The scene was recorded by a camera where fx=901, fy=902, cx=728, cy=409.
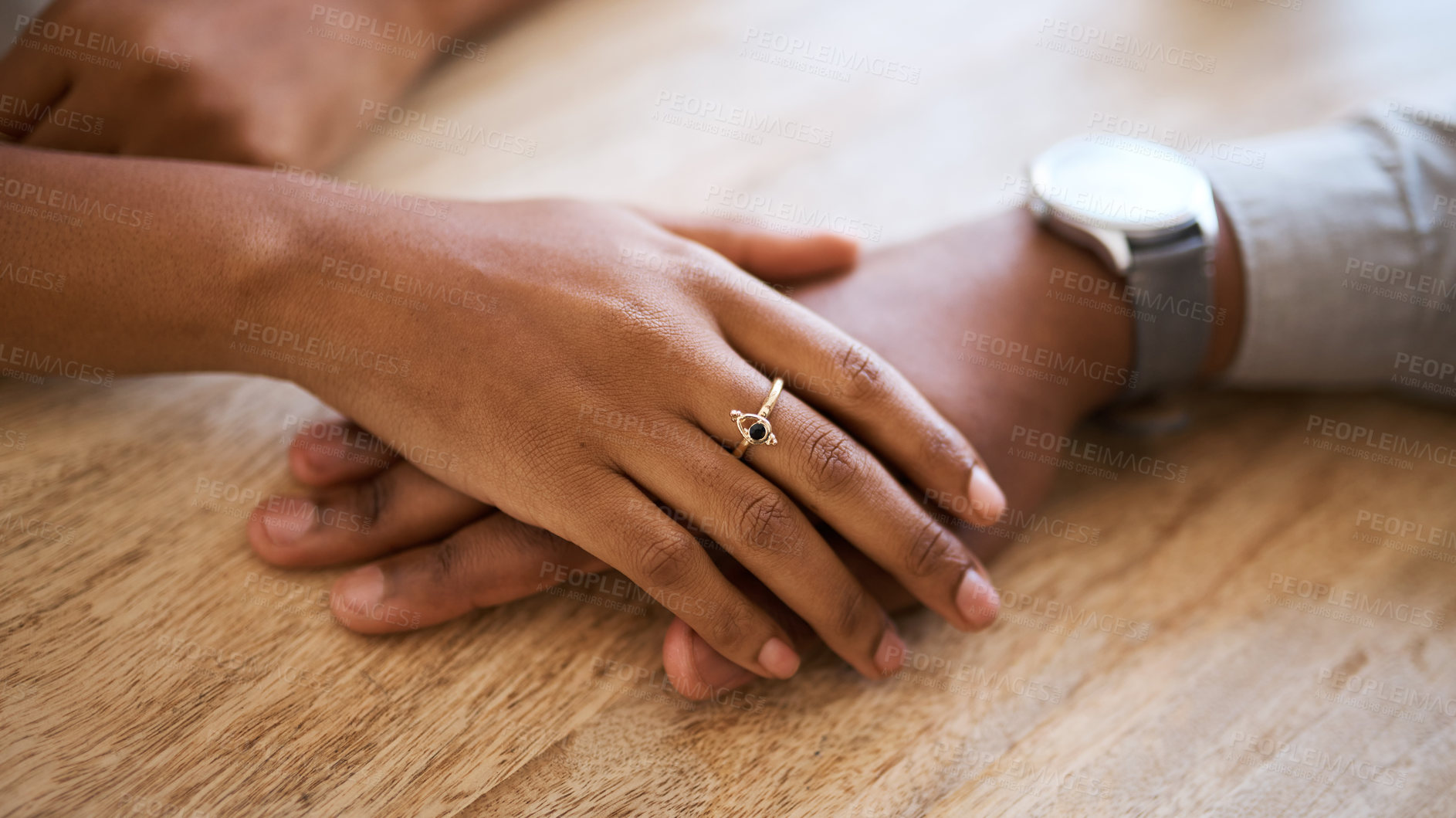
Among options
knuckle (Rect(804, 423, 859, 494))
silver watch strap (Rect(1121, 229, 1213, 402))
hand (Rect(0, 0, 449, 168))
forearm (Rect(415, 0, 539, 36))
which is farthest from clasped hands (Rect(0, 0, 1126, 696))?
forearm (Rect(415, 0, 539, 36))

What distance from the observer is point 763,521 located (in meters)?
0.70

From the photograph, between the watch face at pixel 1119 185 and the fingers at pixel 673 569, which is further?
the watch face at pixel 1119 185

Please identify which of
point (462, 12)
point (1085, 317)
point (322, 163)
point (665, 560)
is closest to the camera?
point (665, 560)

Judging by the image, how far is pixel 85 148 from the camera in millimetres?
962

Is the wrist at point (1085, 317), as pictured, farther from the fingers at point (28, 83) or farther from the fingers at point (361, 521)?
the fingers at point (28, 83)

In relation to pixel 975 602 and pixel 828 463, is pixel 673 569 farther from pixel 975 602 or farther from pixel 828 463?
pixel 975 602

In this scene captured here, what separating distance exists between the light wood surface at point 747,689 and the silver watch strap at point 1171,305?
0.32 ft

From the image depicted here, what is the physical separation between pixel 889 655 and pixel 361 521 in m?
0.47

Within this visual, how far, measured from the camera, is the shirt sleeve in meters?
0.87

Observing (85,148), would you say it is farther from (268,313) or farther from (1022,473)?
(1022,473)

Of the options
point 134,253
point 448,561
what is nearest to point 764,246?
point 448,561

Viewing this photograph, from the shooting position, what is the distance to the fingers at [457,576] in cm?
74

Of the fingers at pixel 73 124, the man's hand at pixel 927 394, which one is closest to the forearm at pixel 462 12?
the fingers at pixel 73 124

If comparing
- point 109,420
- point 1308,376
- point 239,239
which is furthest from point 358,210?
point 1308,376
